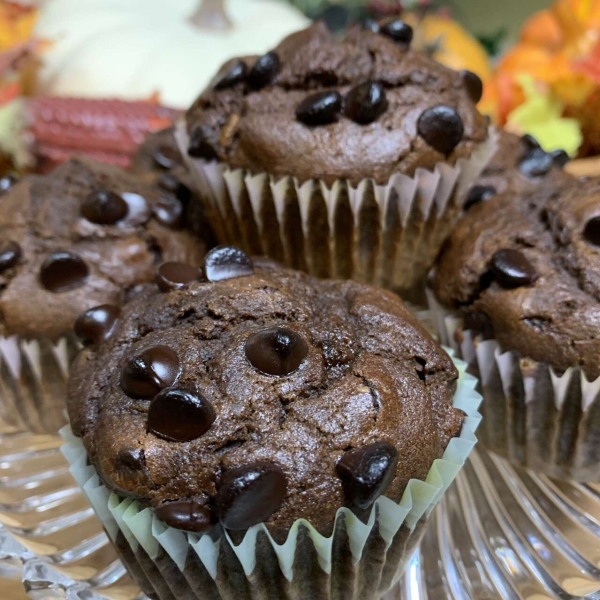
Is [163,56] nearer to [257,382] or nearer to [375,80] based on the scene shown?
[375,80]

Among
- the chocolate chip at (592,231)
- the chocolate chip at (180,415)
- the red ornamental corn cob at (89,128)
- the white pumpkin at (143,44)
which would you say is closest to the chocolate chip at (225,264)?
the chocolate chip at (180,415)

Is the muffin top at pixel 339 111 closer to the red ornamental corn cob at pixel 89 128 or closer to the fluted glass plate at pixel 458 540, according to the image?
the fluted glass plate at pixel 458 540

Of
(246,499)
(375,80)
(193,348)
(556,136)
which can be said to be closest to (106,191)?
(193,348)

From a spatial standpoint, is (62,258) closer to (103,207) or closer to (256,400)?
(103,207)

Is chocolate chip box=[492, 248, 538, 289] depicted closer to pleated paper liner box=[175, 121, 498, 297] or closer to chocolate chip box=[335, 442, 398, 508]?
pleated paper liner box=[175, 121, 498, 297]

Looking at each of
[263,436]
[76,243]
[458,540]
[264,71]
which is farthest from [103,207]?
[458,540]

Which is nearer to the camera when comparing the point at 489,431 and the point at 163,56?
the point at 489,431

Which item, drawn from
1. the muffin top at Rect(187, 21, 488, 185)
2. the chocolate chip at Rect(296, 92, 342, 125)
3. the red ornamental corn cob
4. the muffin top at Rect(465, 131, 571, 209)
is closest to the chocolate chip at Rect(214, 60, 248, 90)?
the muffin top at Rect(187, 21, 488, 185)
